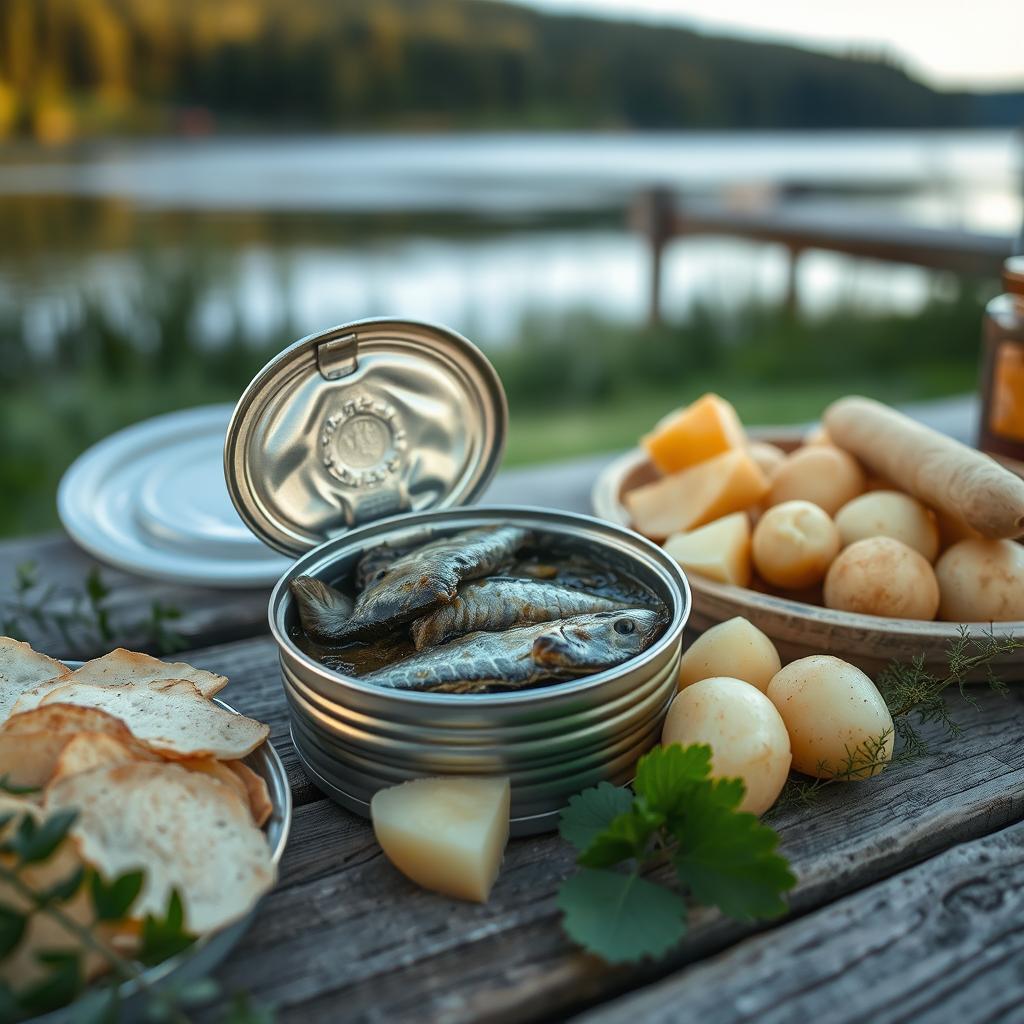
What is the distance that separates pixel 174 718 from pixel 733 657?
2.63 feet

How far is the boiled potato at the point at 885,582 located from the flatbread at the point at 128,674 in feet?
3.43

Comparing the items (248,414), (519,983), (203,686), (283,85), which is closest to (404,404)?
(248,414)

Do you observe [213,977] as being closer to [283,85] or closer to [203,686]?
[203,686]

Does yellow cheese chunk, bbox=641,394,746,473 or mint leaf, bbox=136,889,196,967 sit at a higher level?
yellow cheese chunk, bbox=641,394,746,473

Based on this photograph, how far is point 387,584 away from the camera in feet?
4.45

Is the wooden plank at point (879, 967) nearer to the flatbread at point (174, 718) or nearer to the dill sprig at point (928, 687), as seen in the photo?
the dill sprig at point (928, 687)

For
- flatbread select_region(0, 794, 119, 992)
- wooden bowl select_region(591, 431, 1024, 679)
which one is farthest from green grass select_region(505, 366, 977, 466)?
flatbread select_region(0, 794, 119, 992)

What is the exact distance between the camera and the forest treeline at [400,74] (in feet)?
24.8

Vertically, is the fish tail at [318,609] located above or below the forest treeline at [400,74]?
below

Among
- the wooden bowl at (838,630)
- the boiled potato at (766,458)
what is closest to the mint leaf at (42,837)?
the wooden bowl at (838,630)

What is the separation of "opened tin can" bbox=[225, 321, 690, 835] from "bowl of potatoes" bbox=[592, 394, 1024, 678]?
29cm

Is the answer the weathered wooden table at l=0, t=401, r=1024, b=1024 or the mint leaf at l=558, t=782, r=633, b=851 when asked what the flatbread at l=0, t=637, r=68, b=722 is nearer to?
the weathered wooden table at l=0, t=401, r=1024, b=1024

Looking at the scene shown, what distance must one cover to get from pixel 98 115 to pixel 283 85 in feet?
6.56

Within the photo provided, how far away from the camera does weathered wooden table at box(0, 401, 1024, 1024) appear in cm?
91
